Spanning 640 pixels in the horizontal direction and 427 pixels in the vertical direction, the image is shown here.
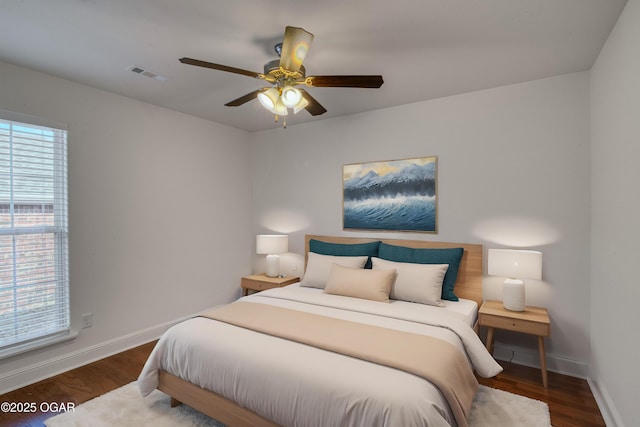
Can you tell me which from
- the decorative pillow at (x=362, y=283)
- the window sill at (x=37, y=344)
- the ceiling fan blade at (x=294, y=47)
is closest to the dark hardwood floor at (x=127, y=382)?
the window sill at (x=37, y=344)

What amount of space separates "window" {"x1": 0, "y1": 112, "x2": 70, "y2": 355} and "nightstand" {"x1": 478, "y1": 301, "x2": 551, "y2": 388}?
362 cm

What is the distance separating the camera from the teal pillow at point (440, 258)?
2.94m

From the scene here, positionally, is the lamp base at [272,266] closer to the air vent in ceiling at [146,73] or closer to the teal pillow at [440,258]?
the teal pillow at [440,258]

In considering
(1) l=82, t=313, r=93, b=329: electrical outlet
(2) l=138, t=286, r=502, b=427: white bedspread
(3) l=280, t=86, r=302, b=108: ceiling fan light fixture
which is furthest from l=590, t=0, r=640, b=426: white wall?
(1) l=82, t=313, r=93, b=329: electrical outlet

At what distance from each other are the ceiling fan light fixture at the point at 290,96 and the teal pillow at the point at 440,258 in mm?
1875

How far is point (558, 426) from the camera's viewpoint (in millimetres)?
2031

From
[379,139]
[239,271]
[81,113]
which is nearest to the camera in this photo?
[81,113]

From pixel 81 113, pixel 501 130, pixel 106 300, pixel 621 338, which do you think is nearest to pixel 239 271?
pixel 106 300

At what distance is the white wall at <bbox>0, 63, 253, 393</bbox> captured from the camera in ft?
8.96

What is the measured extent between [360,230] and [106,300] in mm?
2702

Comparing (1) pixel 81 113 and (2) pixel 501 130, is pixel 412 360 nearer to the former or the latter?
(2) pixel 501 130

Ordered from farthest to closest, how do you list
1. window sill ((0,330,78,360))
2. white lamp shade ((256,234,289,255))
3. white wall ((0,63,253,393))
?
1. white lamp shade ((256,234,289,255))
2. white wall ((0,63,253,393))
3. window sill ((0,330,78,360))

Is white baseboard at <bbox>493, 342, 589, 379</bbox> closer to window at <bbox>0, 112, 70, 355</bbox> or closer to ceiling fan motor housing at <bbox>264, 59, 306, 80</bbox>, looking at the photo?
ceiling fan motor housing at <bbox>264, 59, 306, 80</bbox>

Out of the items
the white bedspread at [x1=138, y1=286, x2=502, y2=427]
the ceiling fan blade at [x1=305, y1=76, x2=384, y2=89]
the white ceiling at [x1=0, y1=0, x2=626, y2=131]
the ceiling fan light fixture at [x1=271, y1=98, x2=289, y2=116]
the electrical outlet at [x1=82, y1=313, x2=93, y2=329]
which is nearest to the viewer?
the white bedspread at [x1=138, y1=286, x2=502, y2=427]
